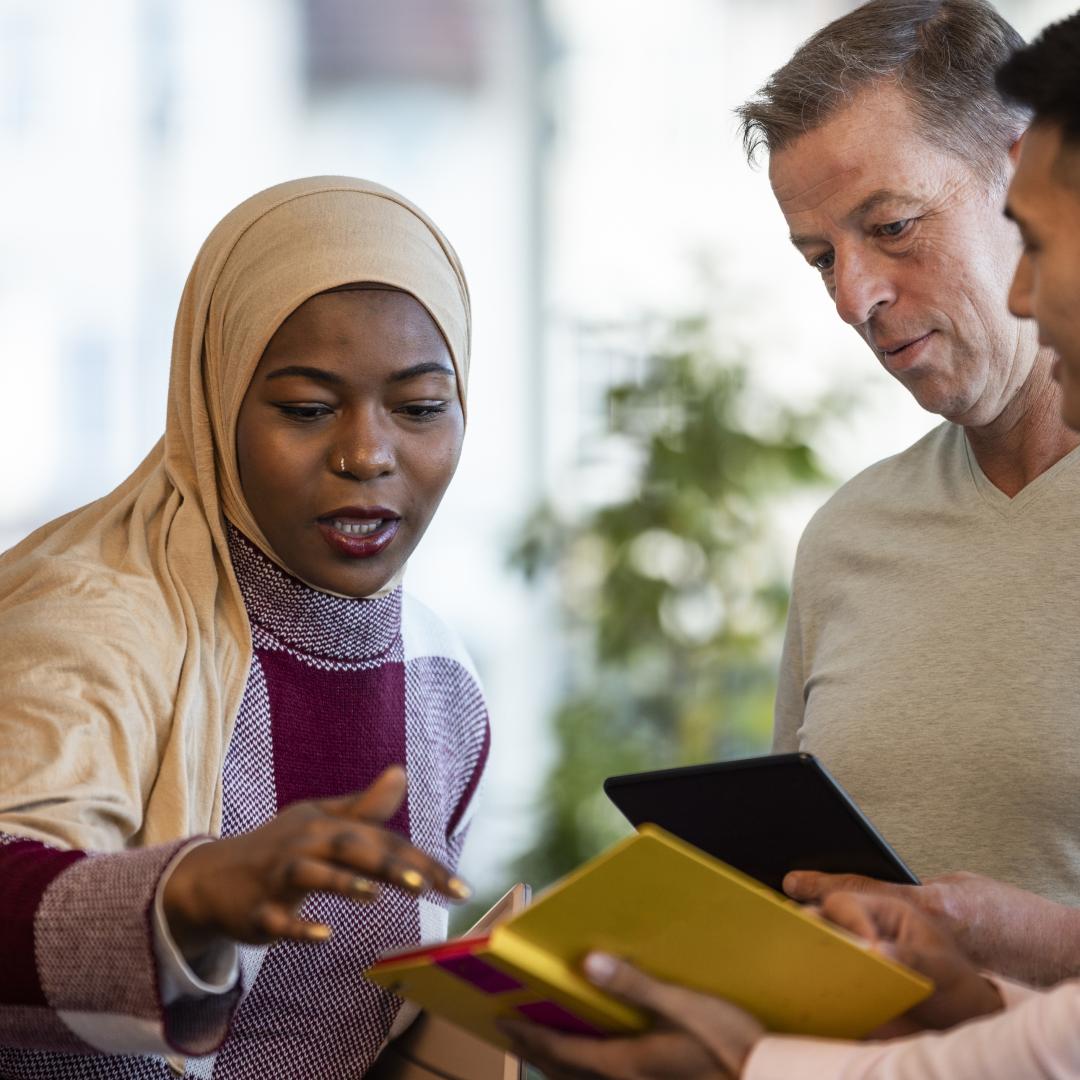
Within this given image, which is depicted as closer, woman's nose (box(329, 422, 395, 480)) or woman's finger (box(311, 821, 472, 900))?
woman's finger (box(311, 821, 472, 900))

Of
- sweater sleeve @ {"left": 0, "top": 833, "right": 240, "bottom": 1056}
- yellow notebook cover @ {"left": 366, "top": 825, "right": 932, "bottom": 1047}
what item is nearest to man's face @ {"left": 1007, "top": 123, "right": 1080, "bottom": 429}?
yellow notebook cover @ {"left": 366, "top": 825, "right": 932, "bottom": 1047}

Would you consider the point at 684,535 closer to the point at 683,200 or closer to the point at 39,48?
the point at 683,200

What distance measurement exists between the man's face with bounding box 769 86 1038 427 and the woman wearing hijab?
19.0 inches

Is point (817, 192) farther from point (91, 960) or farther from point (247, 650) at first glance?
point (91, 960)

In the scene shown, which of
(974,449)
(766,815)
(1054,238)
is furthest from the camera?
(974,449)

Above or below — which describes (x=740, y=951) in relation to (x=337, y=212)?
below

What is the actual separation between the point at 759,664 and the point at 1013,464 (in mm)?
2075

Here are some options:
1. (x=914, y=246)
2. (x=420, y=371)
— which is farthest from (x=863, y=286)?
(x=420, y=371)

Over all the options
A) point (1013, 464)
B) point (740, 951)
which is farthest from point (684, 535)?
point (740, 951)

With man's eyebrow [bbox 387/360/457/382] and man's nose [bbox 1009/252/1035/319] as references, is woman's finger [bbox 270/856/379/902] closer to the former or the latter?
man's eyebrow [bbox 387/360/457/382]

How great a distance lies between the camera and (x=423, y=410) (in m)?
1.58

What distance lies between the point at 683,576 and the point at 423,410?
224cm

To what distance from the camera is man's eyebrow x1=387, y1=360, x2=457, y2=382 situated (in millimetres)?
1528

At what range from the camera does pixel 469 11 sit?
442 centimetres
